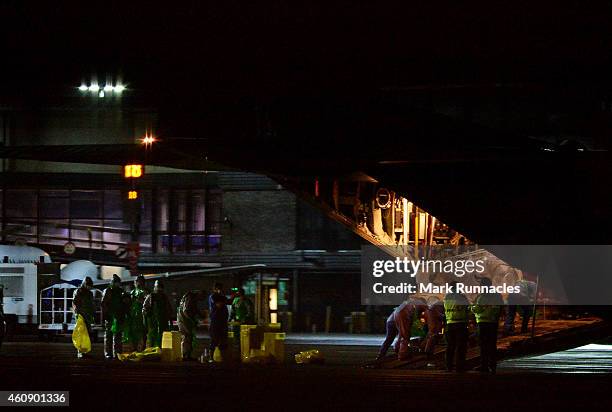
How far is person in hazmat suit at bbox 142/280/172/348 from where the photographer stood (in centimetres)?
2631


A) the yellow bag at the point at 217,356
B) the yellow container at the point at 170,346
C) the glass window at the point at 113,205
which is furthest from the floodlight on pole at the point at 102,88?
the yellow bag at the point at 217,356

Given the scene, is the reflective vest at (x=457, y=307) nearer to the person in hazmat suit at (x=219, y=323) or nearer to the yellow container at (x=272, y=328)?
the yellow container at (x=272, y=328)

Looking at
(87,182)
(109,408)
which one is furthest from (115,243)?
(109,408)

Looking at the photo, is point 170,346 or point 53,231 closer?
point 170,346

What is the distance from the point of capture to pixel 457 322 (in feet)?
70.4

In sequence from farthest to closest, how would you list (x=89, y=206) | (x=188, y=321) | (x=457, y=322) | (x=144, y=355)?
(x=89, y=206), (x=144, y=355), (x=188, y=321), (x=457, y=322)

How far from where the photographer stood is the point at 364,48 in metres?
53.2

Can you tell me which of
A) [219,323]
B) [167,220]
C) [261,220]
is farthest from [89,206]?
[219,323]

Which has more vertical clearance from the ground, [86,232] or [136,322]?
[86,232]

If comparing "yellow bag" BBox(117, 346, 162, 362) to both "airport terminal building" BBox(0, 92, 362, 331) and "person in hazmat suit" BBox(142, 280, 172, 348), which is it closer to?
"person in hazmat suit" BBox(142, 280, 172, 348)

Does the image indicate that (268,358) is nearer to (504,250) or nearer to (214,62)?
(504,250)

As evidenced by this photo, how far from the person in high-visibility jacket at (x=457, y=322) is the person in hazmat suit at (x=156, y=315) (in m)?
7.63

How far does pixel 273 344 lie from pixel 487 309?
5855 millimetres

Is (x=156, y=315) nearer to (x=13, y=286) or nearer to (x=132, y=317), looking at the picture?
(x=132, y=317)
